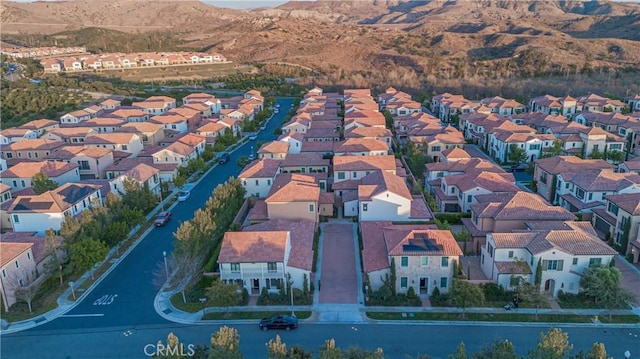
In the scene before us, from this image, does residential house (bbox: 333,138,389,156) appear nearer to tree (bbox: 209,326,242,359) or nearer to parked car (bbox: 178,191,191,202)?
parked car (bbox: 178,191,191,202)

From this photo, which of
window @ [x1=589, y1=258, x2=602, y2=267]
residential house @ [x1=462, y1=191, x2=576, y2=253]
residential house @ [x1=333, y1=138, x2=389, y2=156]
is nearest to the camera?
window @ [x1=589, y1=258, x2=602, y2=267]

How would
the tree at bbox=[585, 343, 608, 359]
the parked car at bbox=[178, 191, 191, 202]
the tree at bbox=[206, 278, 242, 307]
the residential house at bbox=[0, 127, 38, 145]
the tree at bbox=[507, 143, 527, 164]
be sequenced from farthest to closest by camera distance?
the residential house at bbox=[0, 127, 38, 145], the tree at bbox=[507, 143, 527, 164], the parked car at bbox=[178, 191, 191, 202], the tree at bbox=[206, 278, 242, 307], the tree at bbox=[585, 343, 608, 359]

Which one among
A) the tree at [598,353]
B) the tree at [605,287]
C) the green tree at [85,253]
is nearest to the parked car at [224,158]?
the green tree at [85,253]

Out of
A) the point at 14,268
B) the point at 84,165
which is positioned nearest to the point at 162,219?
the point at 14,268

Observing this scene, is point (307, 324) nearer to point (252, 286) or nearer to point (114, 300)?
point (252, 286)

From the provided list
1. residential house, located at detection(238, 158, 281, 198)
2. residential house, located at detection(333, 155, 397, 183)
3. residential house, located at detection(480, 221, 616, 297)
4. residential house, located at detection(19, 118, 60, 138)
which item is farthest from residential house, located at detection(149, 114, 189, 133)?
residential house, located at detection(480, 221, 616, 297)

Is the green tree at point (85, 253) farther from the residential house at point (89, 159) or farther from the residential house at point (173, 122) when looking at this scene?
the residential house at point (173, 122)
